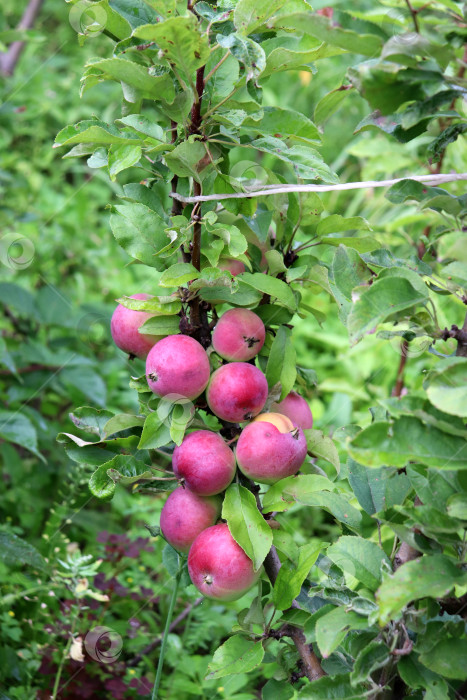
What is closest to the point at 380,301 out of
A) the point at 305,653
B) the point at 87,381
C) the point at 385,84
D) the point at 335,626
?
the point at 385,84

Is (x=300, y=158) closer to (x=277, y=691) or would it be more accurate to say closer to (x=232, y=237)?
(x=232, y=237)

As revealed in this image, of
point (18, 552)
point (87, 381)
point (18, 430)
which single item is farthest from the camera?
point (87, 381)

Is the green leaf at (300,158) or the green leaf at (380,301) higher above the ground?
the green leaf at (300,158)

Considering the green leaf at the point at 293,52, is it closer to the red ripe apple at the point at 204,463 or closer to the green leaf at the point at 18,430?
the red ripe apple at the point at 204,463

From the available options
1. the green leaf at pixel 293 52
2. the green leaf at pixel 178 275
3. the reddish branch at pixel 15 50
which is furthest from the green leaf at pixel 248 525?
the reddish branch at pixel 15 50

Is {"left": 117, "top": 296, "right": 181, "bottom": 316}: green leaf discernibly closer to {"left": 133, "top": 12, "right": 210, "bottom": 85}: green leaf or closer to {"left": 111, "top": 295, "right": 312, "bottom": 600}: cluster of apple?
{"left": 111, "top": 295, "right": 312, "bottom": 600}: cluster of apple

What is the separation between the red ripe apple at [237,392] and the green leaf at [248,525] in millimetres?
82

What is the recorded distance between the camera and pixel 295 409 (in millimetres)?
787

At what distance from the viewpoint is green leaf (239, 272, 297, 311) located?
0.71 metres

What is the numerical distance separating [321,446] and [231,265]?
0.23 metres

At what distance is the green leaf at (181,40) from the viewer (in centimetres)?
56

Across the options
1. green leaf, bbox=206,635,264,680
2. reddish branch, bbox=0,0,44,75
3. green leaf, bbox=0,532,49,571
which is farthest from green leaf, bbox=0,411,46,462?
reddish branch, bbox=0,0,44,75

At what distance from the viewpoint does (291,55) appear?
672 millimetres

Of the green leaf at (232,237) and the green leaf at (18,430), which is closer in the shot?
the green leaf at (232,237)
